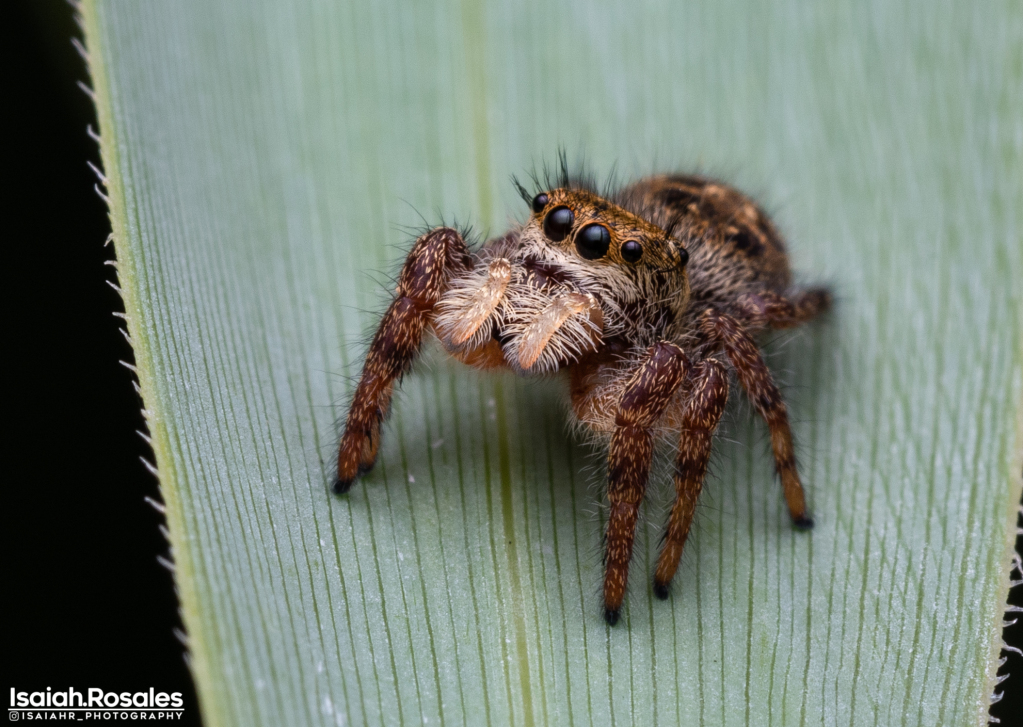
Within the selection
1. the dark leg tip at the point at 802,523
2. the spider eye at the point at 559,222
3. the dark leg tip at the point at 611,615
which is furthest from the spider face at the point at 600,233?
the dark leg tip at the point at 611,615

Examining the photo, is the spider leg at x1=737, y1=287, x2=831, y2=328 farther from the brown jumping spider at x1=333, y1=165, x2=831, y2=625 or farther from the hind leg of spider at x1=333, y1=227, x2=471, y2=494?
the hind leg of spider at x1=333, y1=227, x2=471, y2=494

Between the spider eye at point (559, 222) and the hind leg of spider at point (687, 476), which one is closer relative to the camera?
the hind leg of spider at point (687, 476)

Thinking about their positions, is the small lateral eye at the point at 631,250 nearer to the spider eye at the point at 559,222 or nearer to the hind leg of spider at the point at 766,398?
the spider eye at the point at 559,222

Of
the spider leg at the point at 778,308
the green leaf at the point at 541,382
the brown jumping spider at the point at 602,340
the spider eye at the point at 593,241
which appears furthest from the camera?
the spider leg at the point at 778,308

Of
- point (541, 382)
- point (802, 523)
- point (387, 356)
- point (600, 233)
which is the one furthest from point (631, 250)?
point (802, 523)

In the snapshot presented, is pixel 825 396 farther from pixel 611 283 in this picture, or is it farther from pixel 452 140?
pixel 452 140

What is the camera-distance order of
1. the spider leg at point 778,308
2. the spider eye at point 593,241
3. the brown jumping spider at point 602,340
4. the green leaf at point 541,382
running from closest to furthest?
the green leaf at point 541,382 → the brown jumping spider at point 602,340 → the spider eye at point 593,241 → the spider leg at point 778,308

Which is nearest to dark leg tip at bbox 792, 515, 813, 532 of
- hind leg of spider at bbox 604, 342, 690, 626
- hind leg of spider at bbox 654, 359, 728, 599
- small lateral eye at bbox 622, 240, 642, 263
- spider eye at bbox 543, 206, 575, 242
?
hind leg of spider at bbox 654, 359, 728, 599
